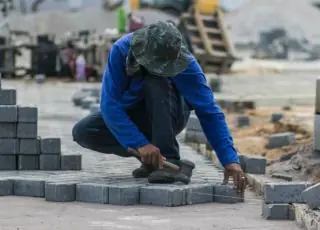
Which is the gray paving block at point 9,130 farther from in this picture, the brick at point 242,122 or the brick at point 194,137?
the brick at point 242,122

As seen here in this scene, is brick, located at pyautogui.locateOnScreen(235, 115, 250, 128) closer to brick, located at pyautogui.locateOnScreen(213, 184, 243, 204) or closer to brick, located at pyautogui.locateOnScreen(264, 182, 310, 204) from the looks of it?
brick, located at pyautogui.locateOnScreen(213, 184, 243, 204)

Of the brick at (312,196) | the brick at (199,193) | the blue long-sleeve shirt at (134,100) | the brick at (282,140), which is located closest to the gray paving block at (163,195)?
the brick at (199,193)

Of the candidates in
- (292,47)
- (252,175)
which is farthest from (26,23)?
(252,175)

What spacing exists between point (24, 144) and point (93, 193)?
1.02 meters

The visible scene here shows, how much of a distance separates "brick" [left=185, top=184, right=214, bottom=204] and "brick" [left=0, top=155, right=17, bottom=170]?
1463mm

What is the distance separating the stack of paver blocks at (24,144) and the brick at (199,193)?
4.08 ft

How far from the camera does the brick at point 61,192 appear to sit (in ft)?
19.7

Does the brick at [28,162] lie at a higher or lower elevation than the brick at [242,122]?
lower

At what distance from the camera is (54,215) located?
557 centimetres

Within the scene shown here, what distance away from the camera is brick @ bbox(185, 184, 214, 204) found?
6000 millimetres

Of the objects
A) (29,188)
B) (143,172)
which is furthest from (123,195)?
(29,188)

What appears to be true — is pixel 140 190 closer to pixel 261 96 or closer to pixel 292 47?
pixel 261 96

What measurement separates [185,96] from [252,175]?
4.36ft

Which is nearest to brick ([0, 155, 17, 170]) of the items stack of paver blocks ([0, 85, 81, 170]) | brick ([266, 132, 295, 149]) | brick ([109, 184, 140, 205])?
stack of paver blocks ([0, 85, 81, 170])
